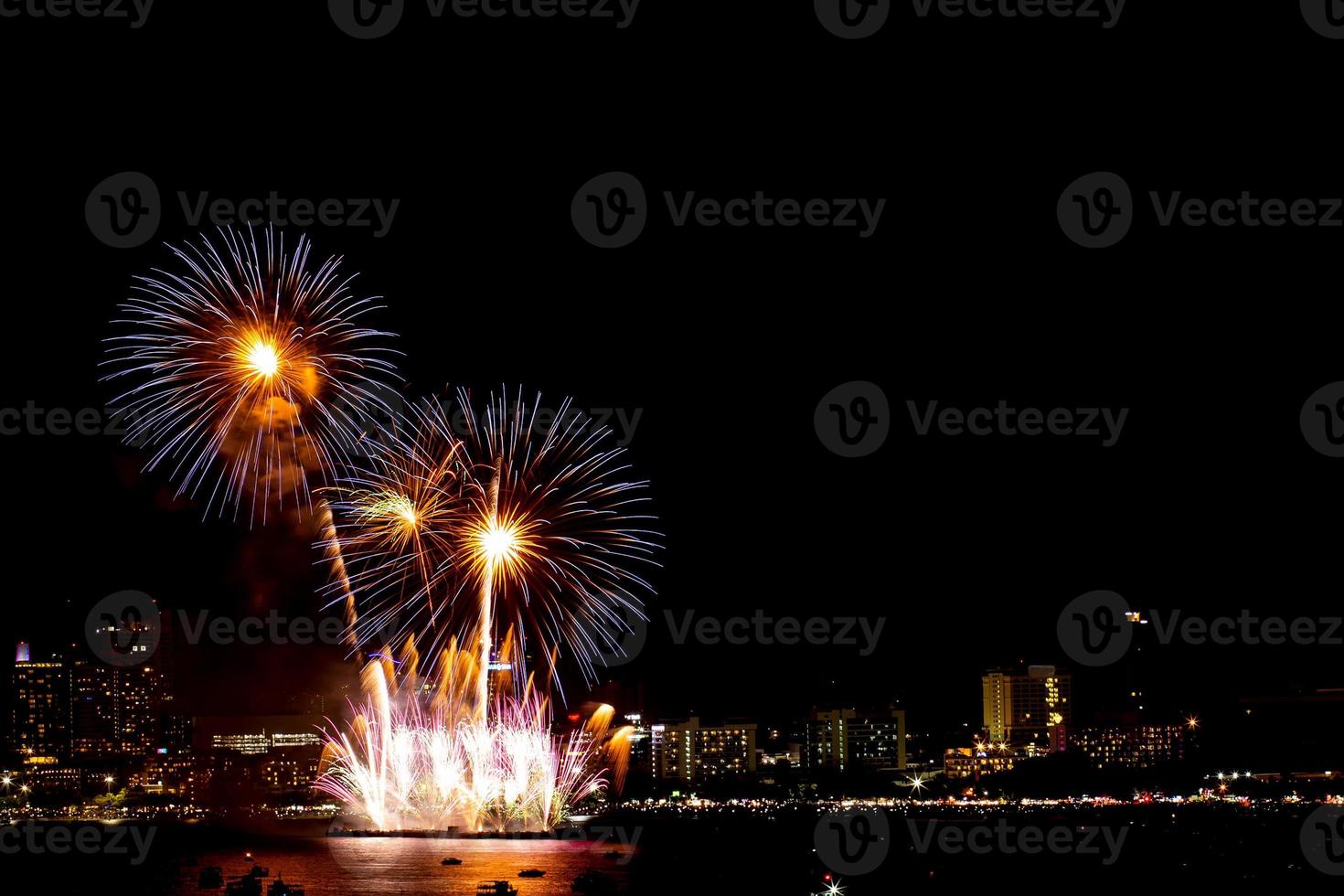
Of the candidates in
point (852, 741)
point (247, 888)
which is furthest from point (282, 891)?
point (852, 741)

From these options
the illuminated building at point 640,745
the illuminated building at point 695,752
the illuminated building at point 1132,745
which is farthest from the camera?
the illuminated building at point 1132,745

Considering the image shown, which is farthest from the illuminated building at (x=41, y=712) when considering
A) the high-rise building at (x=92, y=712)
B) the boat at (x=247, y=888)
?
the boat at (x=247, y=888)

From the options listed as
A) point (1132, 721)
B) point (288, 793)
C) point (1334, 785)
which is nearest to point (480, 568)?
point (288, 793)

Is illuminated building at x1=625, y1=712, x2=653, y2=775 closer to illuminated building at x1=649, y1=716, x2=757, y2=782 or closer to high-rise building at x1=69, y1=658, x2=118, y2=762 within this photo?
illuminated building at x1=649, y1=716, x2=757, y2=782

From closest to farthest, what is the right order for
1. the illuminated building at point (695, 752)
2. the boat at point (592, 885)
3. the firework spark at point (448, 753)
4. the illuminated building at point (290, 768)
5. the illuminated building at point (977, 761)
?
the firework spark at point (448, 753)
the boat at point (592, 885)
the illuminated building at point (290, 768)
the illuminated building at point (695, 752)
the illuminated building at point (977, 761)

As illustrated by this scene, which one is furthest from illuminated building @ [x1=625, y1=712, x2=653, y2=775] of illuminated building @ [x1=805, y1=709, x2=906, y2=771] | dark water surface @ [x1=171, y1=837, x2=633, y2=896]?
dark water surface @ [x1=171, y1=837, x2=633, y2=896]

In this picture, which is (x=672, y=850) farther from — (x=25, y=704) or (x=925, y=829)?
(x=25, y=704)

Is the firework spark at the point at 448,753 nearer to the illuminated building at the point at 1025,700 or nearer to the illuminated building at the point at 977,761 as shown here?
the illuminated building at the point at 977,761
